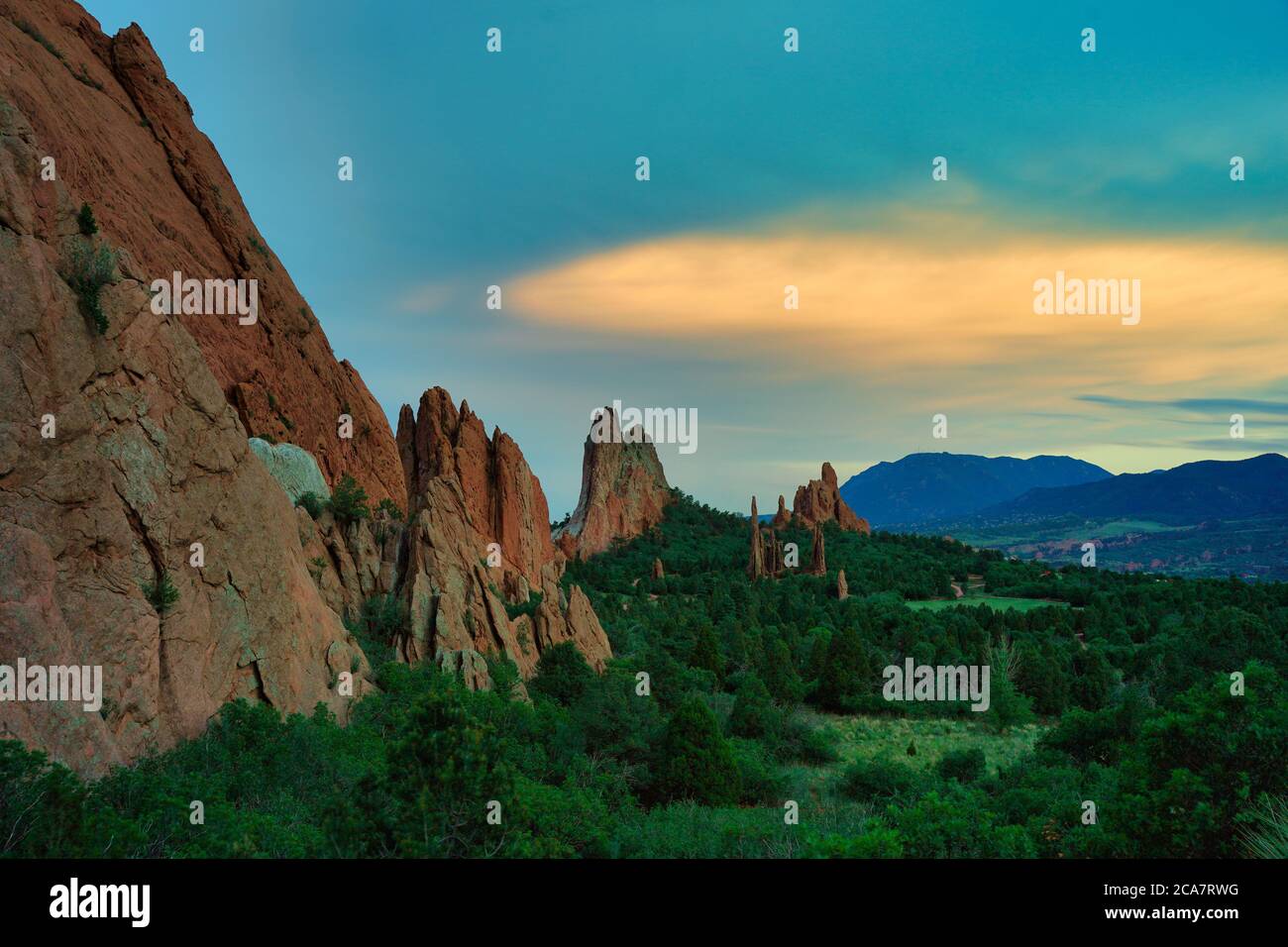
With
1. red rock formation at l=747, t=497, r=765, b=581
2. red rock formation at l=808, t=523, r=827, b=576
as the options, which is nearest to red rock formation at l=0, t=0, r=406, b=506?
red rock formation at l=747, t=497, r=765, b=581

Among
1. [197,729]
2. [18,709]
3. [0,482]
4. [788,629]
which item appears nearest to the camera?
[18,709]

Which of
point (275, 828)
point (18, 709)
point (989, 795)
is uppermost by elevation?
point (18, 709)

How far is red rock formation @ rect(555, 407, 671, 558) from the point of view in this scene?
139 metres

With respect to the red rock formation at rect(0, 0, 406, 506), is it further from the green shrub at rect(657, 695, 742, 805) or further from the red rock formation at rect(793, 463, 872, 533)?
the red rock formation at rect(793, 463, 872, 533)

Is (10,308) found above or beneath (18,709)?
above

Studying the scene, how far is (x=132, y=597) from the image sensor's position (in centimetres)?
1764

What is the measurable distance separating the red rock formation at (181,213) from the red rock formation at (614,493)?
291 ft

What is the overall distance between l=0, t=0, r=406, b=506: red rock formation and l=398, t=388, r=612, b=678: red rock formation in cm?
681

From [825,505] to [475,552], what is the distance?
393 feet

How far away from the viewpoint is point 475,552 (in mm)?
37656

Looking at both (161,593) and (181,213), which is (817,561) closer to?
(181,213)
